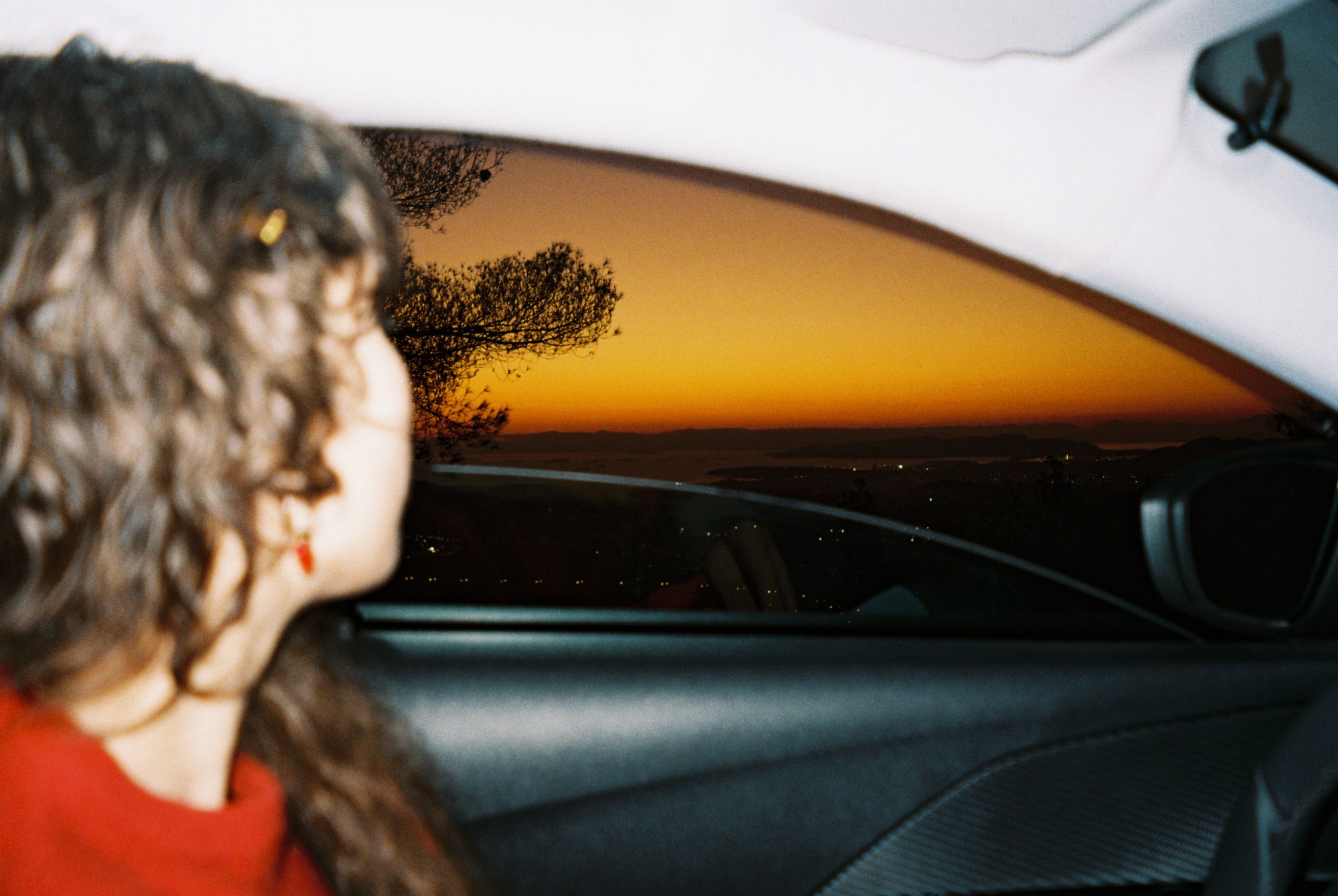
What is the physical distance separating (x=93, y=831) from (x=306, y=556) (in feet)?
1.02

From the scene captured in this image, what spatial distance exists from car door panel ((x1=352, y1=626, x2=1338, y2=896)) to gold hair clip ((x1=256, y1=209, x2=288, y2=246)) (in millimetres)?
1092

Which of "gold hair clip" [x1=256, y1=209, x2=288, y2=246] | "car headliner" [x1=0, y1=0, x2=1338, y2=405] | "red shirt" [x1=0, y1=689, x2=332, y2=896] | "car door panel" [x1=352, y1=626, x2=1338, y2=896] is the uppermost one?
"car headliner" [x1=0, y1=0, x2=1338, y2=405]

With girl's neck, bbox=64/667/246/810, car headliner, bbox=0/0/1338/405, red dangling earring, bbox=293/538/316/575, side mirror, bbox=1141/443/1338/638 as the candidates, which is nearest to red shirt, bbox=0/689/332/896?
girl's neck, bbox=64/667/246/810

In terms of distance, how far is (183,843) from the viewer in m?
0.94

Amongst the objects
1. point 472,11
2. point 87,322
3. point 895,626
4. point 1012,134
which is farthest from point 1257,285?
point 87,322

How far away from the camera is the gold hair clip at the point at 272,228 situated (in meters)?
0.95

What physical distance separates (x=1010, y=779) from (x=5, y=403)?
1.76 metres

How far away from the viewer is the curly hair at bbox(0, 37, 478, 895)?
0.86 m

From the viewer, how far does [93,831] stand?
880mm

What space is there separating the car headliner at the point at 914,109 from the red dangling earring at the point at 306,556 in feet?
1.99

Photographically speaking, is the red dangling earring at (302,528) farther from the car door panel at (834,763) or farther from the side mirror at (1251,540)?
the side mirror at (1251,540)

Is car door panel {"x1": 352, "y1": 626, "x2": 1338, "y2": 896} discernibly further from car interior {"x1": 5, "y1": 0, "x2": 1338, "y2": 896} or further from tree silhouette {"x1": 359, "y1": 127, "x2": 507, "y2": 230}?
tree silhouette {"x1": 359, "y1": 127, "x2": 507, "y2": 230}

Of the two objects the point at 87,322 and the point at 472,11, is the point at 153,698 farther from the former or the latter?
the point at 472,11

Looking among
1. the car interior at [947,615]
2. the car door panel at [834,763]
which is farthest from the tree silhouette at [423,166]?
the car door panel at [834,763]
